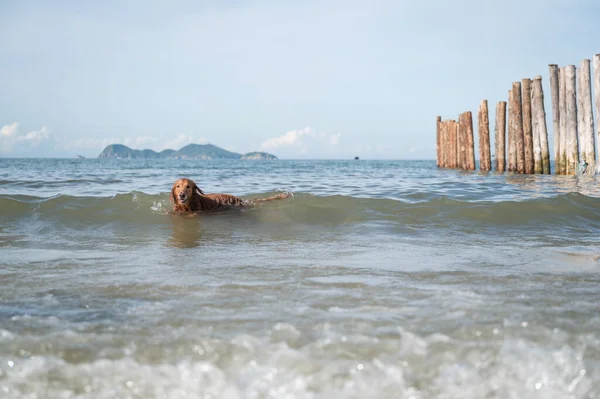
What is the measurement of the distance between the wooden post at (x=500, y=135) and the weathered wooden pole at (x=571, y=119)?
428 cm

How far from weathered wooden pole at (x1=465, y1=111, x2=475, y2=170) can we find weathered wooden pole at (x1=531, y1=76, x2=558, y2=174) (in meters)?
5.41

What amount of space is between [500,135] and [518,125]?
2186mm

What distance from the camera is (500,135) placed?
19.5 metres

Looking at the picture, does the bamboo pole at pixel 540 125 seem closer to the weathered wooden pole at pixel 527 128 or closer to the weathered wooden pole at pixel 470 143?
the weathered wooden pole at pixel 527 128

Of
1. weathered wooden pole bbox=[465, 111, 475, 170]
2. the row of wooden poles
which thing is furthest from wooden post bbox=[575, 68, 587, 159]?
weathered wooden pole bbox=[465, 111, 475, 170]

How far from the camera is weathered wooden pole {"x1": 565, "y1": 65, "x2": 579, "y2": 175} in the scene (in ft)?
47.2

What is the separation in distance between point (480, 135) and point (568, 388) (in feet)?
65.7

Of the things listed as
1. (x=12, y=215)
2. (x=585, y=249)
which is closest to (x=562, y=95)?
(x=585, y=249)

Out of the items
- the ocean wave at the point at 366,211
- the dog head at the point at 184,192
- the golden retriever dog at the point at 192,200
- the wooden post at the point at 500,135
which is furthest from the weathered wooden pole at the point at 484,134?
the dog head at the point at 184,192

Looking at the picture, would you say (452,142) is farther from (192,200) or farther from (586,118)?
(192,200)

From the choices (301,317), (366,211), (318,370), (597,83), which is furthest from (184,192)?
(597,83)

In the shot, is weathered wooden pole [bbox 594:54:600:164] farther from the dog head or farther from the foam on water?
the foam on water

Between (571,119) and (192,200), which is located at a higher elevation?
(571,119)

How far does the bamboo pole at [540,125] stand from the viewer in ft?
52.6
